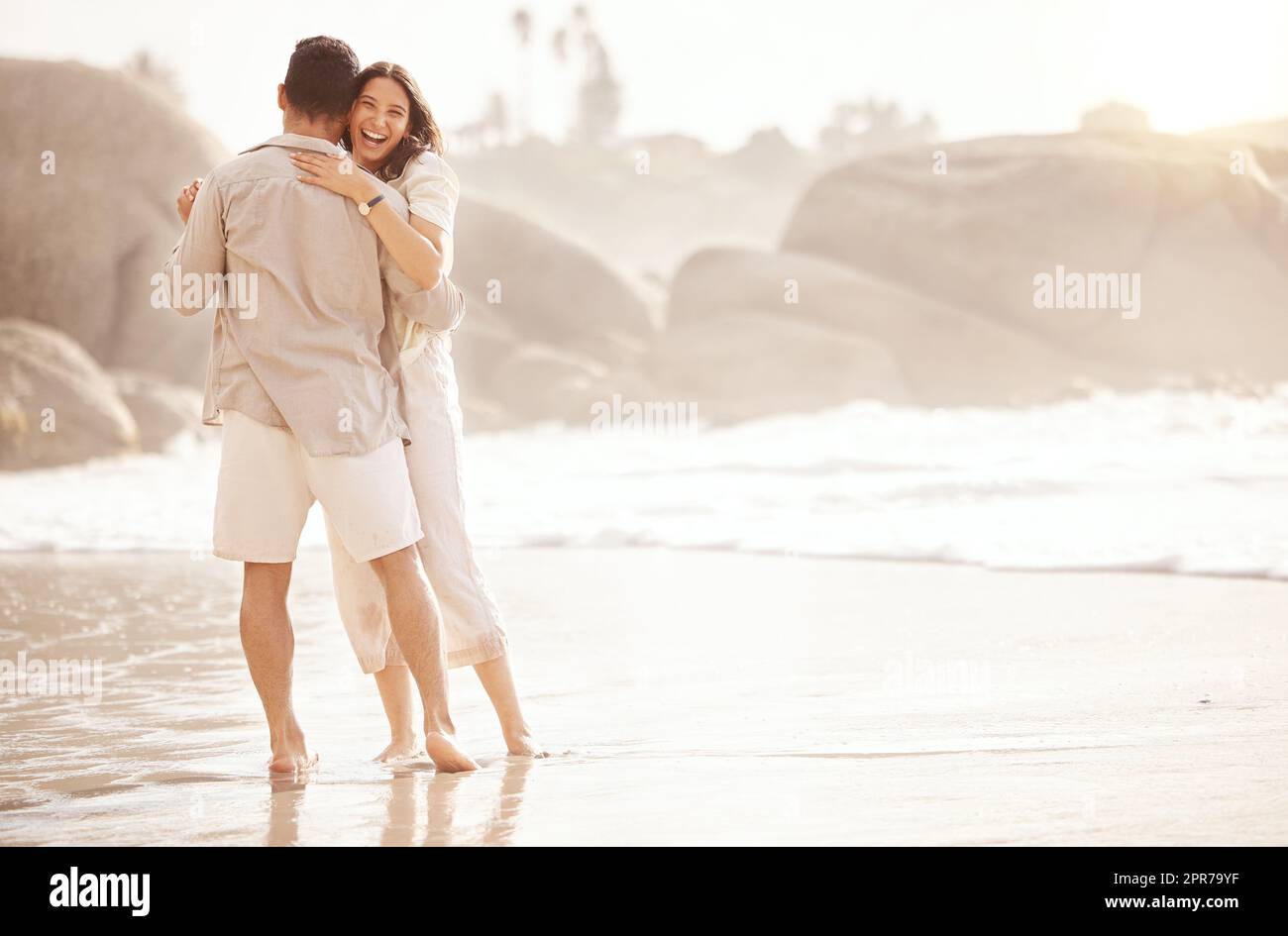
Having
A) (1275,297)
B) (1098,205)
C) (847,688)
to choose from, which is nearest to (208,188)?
(847,688)

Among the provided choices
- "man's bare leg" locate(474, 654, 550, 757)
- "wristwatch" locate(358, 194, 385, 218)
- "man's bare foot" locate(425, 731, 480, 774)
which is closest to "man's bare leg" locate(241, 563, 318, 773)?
"man's bare foot" locate(425, 731, 480, 774)

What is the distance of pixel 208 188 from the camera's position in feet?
→ 8.63

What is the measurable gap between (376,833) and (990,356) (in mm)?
18425

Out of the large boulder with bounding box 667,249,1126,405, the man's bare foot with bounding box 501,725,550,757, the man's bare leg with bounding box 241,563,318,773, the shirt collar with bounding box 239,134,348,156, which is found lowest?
the man's bare foot with bounding box 501,725,550,757

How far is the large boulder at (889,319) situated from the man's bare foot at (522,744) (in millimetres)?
16310

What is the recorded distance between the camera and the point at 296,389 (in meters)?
2.59

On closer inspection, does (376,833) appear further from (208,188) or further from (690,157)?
(690,157)

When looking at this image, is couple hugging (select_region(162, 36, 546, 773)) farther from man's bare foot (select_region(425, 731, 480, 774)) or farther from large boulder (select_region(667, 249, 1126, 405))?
large boulder (select_region(667, 249, 1126, 405))

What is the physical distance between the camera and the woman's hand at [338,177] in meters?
2.60

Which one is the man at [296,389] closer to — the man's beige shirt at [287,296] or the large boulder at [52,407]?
the man's beige shirt at [287,296]

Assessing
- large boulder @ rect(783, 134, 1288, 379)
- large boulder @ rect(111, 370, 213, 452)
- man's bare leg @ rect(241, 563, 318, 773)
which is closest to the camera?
man's bare leg @ rect(241, 563, 318, 773)

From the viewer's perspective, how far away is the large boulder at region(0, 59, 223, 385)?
632 inches

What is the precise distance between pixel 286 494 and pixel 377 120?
761 millimetres

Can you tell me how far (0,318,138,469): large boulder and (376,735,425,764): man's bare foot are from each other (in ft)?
33.8
